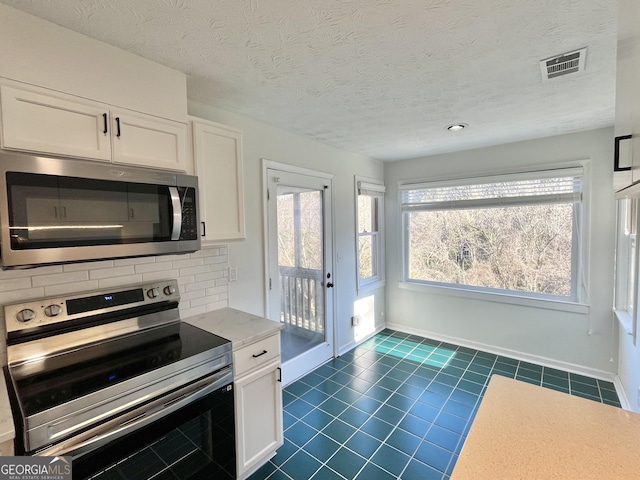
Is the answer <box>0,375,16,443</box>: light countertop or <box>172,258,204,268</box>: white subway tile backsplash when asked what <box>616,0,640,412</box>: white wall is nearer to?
<box>0,375,16,443</box>: light countertop

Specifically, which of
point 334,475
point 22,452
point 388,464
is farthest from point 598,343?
point 22,452

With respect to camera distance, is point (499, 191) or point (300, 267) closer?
point (300, 267)

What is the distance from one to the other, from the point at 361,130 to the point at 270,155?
0.87m

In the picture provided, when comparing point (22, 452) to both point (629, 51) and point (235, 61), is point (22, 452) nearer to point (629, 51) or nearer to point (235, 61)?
point (235, 61)

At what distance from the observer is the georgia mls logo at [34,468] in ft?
3.39

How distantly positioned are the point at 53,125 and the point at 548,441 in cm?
217

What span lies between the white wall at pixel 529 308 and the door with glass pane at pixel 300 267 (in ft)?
4.41

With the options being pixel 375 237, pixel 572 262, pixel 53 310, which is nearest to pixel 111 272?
pixel 53 310

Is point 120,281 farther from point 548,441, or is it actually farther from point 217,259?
point 548,441

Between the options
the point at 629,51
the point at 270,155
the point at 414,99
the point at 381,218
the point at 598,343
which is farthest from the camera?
the point at 381,218

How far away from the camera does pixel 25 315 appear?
141 centimetres

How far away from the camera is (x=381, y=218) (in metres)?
4.28

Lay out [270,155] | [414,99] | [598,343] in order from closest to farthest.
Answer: [414,99], [270,155], [598,343]

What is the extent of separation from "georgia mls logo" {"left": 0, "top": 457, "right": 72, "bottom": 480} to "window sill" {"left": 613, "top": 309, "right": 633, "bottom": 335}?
3466 millimetres
